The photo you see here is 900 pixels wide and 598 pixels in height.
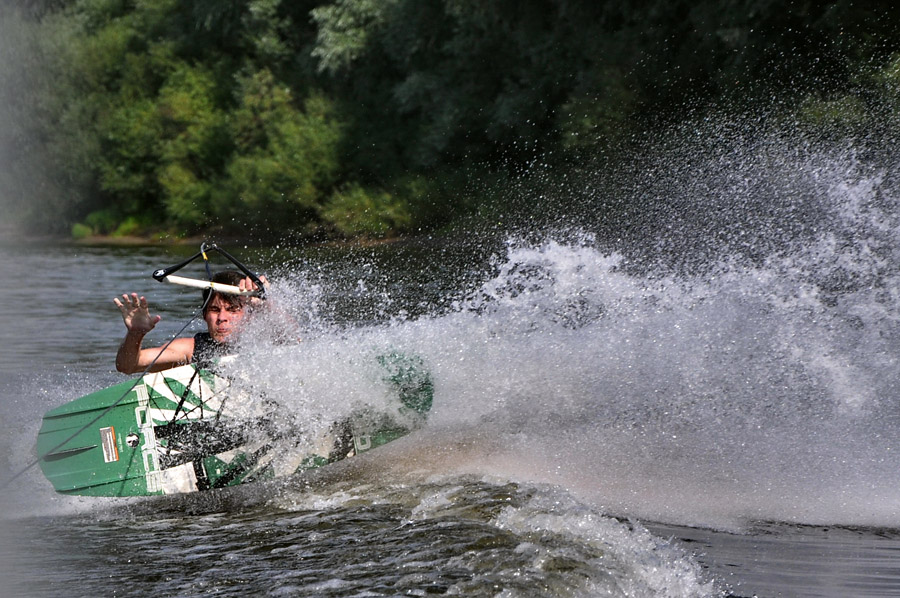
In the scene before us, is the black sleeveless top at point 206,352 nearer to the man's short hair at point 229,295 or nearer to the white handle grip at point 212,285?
the man's short hair at point 229,295

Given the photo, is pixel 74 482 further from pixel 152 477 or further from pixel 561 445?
pixel 561 445

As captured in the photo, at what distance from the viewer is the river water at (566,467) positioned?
408 centimetres

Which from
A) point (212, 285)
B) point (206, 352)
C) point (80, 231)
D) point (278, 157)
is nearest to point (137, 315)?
point (212, 285)

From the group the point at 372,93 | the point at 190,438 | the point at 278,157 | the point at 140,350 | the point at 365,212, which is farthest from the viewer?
the point at 278,157

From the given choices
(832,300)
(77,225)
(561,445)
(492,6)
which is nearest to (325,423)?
(561,445)

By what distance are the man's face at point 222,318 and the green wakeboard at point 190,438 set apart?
258 millimetres

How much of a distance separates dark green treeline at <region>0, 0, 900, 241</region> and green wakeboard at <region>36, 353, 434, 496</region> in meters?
10.6

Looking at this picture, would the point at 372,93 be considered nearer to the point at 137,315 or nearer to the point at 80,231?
the point at 80,231

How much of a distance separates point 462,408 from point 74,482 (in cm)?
209

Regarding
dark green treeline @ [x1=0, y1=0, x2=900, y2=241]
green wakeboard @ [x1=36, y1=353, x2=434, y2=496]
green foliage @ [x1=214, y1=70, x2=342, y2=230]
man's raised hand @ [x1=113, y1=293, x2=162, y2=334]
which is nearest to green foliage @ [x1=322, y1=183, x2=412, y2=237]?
dark green treeline @ [x1=0, y1=0, x2=900, y2=241]

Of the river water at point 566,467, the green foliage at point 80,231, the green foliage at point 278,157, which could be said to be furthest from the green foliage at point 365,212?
the river water at point 566,467

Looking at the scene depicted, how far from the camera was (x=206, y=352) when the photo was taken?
574cm

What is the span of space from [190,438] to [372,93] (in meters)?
22.8

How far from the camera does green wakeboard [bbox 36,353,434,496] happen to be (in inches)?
219
